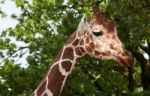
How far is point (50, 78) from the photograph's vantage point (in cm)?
952

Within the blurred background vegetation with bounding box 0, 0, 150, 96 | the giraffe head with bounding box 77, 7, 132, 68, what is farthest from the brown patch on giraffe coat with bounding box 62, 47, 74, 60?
the blurred background vegetation with bounding box 0, 0, 150, 96

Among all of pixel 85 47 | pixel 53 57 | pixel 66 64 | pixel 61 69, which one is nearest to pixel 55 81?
pixel 61 69

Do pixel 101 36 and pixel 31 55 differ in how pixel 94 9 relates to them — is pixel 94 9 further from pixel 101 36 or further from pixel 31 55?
pixel 31 55

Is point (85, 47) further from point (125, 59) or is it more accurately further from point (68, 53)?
point (125, 59)

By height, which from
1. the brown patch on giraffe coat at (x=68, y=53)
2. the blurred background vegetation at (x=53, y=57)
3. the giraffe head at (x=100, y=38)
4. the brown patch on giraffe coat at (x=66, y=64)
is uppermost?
the giraffe head at (x=100, y=38)

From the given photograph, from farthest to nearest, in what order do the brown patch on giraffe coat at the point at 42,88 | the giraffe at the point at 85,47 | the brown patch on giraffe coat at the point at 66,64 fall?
the brown patch on giraffe coat at the point at 42,88
the brown patch on giraffe coat at the point at 66,64
the giraffe at the point at 85,47

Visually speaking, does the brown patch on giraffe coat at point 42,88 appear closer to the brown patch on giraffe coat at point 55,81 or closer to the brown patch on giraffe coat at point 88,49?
the brown patch on giraffe coat at point 55,81

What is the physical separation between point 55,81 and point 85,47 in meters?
0.95

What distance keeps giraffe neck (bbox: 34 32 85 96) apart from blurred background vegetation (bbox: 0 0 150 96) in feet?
20.4

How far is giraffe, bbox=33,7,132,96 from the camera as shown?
9.15 m

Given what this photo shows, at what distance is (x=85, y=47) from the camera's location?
379 inches

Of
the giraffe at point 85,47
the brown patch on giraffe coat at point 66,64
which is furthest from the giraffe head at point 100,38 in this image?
the brown patch on giraffe coat at point 66,64

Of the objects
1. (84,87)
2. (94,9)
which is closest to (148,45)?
(84,87)

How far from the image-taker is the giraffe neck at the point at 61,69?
9.40 m
